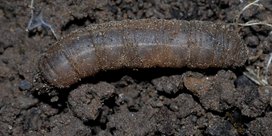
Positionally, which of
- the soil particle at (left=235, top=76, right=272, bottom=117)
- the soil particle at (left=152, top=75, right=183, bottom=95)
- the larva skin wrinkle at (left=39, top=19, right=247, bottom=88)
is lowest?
the soil particle at (left=235, top=76, right=272, bottom=117)

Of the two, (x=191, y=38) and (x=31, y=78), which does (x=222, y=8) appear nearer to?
(x=191, y=38)

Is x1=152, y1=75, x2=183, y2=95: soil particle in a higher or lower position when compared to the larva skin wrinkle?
lower

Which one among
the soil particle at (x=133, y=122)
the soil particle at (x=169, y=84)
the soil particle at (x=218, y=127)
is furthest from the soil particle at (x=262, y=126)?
the soil particle at (x=133, y=122)

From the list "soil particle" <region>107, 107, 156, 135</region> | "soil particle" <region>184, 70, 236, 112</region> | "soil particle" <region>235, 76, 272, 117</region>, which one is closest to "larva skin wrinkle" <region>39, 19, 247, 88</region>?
"soil particle" <region>184, 70, 236, 112</region>

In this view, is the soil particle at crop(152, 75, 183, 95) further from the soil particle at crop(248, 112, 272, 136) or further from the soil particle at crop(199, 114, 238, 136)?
the soil particle at crop(248, 112, 272, 136)

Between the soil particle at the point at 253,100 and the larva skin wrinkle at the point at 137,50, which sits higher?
the larva skin wrinkle at the point at 137,50

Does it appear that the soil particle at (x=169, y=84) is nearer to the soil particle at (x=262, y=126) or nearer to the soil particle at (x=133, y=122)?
the soil particle at (x=133, y=122)
